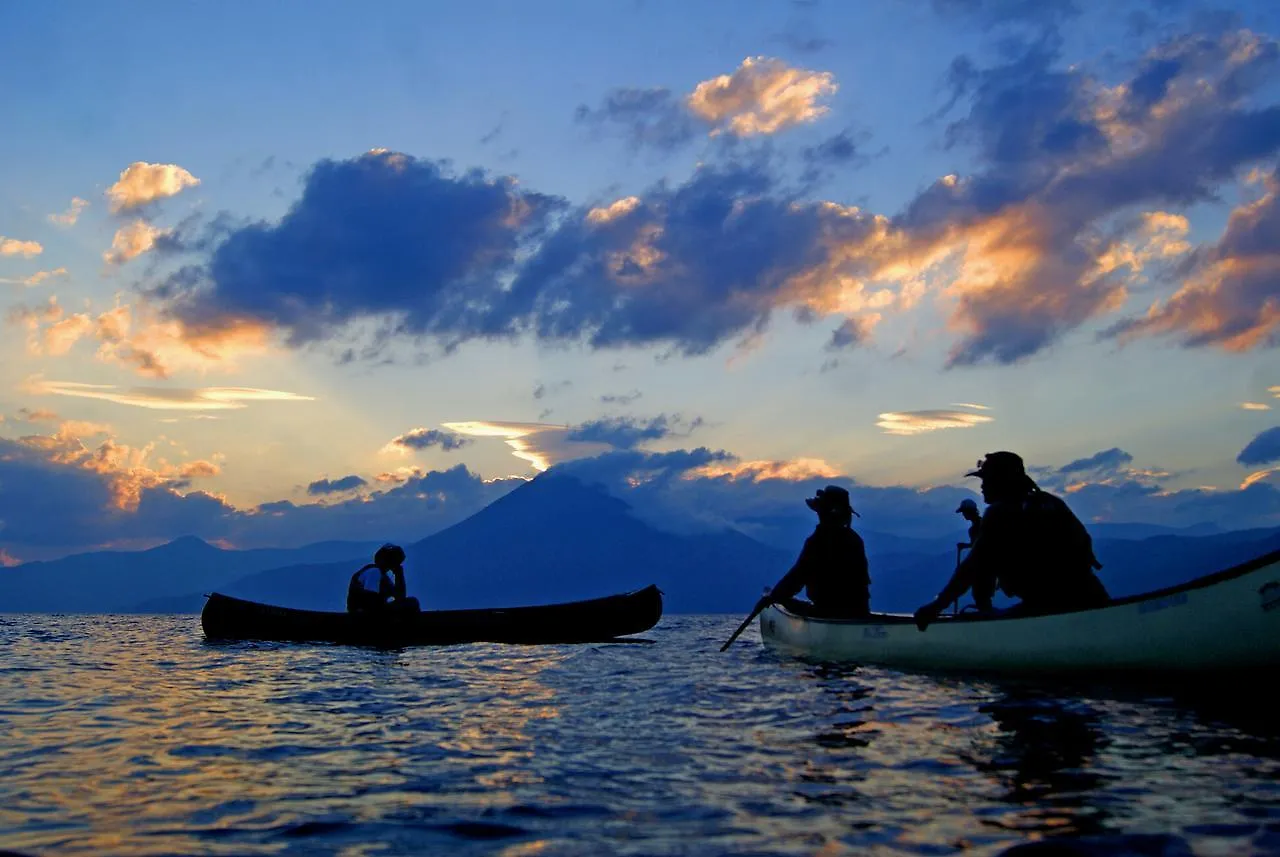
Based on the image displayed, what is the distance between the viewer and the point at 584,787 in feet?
24.7

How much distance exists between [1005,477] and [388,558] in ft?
58.5

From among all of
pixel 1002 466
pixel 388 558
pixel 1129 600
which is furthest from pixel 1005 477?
pixel 388 558

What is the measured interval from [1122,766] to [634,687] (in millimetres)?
8607

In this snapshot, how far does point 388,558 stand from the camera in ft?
87.1

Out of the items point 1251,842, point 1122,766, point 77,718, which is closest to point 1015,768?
point 1122,766

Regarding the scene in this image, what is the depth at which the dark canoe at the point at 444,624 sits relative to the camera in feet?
90.7

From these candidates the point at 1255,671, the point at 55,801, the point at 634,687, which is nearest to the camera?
the point at 55,801

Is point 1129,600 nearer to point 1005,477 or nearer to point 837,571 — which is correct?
point 1005,477

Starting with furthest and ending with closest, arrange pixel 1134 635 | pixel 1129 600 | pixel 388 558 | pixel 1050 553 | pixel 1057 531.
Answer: pixel 388 558 → pixel 1050 553 → pixel 1057 531 → pixel 1129 600 → pixel 1134 635

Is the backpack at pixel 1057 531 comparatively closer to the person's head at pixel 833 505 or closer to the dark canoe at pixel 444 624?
the person's head at pixel 833 505

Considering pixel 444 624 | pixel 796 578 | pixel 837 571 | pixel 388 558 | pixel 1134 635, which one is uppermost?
pixel 388 558

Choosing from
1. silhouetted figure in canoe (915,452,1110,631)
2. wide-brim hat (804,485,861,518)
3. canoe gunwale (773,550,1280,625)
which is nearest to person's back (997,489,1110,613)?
silhouetted figure in canoe (915,452,1110,631)

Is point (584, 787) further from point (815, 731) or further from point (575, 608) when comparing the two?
point (575, 608)

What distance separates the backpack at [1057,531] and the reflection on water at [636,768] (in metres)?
1.94
